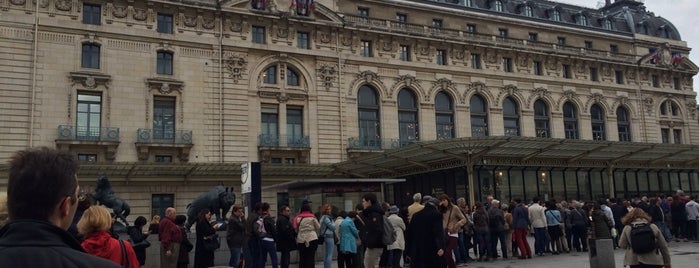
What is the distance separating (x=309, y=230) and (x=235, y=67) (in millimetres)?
23124

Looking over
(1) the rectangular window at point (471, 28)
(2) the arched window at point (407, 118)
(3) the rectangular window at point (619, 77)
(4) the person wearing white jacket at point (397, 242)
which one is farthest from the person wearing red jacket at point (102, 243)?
(3) the rectangular window at point (619, 77)

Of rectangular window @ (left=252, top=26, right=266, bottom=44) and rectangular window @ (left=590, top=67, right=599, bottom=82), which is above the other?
rectangular window @ (left=252, top=26, right=266, bottom=44)

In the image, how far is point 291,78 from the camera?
3759 cm

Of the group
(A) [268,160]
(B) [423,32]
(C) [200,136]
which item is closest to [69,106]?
(C) [200,136]

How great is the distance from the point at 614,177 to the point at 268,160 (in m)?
22.6

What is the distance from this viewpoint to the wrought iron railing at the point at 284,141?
3581 cm

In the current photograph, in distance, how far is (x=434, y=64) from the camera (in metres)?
41.9

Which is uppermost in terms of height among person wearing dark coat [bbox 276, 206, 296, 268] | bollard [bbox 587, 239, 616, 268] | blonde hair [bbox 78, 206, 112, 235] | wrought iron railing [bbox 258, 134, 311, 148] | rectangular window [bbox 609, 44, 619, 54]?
rectangular window [bbox 609, 44, 619, 54]

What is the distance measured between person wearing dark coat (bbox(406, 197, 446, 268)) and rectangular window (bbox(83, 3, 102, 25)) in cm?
2766

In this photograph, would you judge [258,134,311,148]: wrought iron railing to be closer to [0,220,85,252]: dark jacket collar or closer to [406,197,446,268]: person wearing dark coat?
[406,197,446,268]: person wearing dark coat

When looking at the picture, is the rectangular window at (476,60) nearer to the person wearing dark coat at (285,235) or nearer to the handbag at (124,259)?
the person wearing dark coat at (285,235)

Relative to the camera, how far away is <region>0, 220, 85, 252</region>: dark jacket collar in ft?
7.86

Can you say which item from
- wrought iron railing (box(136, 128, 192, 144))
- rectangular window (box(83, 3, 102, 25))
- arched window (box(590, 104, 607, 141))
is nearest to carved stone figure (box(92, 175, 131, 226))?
wrought iron railing (box(136, 128, 192, 144))

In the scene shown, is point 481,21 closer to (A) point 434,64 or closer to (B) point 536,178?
(A) point 434,64
